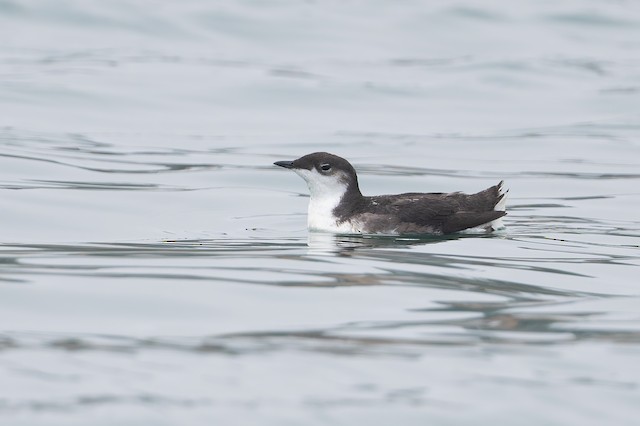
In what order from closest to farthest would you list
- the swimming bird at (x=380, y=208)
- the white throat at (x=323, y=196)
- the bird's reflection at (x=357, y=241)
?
the bird's reflection at (x=357, y=241), the swimming bird at (x=380, y=208), the white throat at (x=323, y=196)

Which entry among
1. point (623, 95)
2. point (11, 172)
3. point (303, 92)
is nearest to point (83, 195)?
point (11, 172)

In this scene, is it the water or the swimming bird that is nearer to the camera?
the water

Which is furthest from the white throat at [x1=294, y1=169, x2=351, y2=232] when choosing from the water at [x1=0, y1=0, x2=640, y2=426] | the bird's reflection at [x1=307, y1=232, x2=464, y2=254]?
the water at [x1=0, y1=0, x2=640, y2=426]

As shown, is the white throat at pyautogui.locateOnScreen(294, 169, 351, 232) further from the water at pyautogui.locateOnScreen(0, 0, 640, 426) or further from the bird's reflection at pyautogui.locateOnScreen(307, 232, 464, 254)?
the water at pyautogui.locateOnScreen(0, 0, 640, 426)

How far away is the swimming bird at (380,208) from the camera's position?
13.2m

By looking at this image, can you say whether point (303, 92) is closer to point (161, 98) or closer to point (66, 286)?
point (161, 98)

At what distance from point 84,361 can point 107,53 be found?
75.2 ft

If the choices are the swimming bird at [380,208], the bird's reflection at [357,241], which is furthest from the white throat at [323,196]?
the bird's reflection at [357,241]

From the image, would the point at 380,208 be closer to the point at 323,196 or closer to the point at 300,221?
the point at 323,196

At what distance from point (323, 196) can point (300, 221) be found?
131 cm

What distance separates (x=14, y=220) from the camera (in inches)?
553

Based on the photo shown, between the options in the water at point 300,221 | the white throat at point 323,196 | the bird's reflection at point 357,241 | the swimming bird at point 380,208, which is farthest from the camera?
the white throat at point 323,196

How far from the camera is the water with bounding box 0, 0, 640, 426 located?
24.1 feet

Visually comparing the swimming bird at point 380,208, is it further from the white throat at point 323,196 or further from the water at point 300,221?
the water at point 300,221
